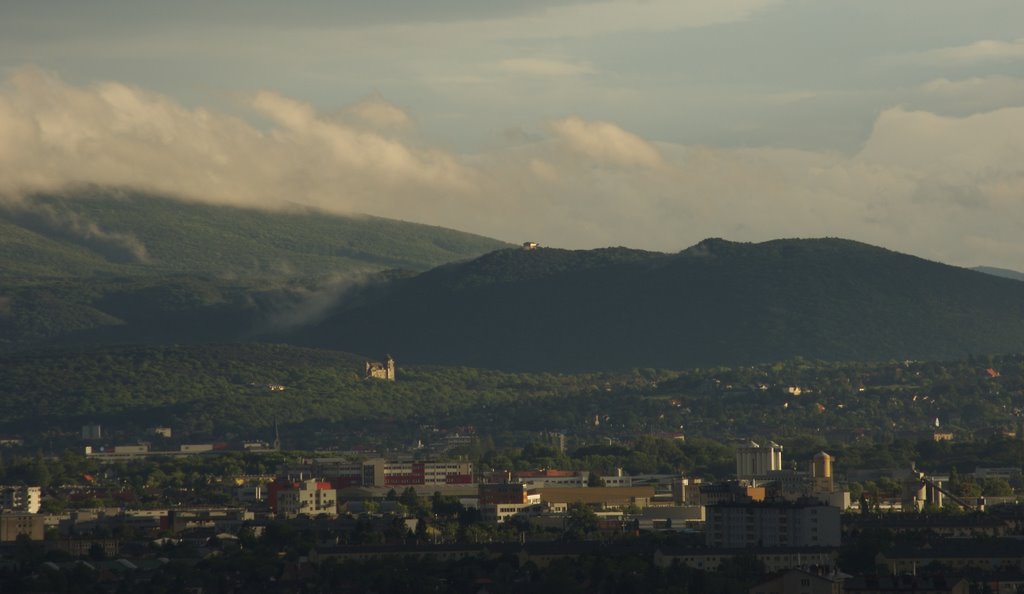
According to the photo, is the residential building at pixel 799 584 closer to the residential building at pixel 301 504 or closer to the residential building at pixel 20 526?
the residential building at pixel 20 526

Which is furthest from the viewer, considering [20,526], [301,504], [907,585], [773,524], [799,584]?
[301,504]

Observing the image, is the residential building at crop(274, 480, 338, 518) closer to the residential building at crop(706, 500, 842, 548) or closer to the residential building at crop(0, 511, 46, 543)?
the residential building at crop(0, 511, 46, 543)

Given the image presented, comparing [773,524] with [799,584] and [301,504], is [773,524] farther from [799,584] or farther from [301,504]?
[301,504]

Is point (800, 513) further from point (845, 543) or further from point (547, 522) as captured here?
point (547, 522)

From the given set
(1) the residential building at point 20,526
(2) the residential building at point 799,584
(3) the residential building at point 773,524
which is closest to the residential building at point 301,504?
(1) the residential building at point 20,526

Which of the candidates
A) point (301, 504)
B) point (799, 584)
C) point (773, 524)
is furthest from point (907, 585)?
point (301, 504)

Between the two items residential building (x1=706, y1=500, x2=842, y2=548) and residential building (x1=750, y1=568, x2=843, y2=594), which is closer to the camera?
residential building (x1=750, y1=568, x2=843, y2=594)

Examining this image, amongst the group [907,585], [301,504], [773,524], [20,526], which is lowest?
[907,585]

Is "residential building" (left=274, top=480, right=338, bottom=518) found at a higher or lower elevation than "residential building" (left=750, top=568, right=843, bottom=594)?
higher

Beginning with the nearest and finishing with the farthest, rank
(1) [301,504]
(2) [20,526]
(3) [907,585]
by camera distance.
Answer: (3) [907,585], (2) [20,526], (1) [301,504]

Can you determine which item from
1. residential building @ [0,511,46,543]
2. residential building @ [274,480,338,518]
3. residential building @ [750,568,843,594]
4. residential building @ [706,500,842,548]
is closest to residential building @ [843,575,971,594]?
residential building @ [750,568,843,594]

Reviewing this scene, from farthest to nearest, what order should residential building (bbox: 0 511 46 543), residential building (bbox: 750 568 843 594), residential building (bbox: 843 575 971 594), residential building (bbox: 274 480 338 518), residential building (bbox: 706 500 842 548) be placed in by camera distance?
1. residential building (bbox: 274 480 338 518)
2. residential building (bbox: 0 511 46 543)
3. residential building (bbox: 706 500 842 548)
4. residential building (bbox: 750 568 843 594)
5. residential building (bbox: 843 575 971 594)

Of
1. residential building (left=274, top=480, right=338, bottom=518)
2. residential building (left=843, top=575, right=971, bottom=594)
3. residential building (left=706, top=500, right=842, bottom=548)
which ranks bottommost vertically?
residential building (left=843, top=575, right=971, bottom=594)

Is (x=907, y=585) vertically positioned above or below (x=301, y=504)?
below
